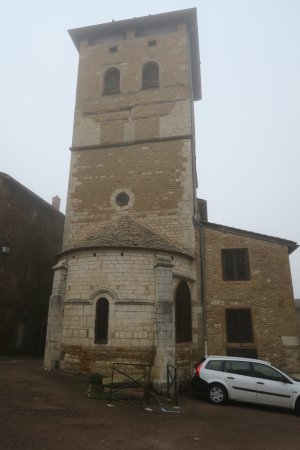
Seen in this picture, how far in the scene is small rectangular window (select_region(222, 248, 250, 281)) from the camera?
44.6ft

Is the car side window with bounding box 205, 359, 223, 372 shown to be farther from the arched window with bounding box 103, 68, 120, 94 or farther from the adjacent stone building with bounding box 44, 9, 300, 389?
the arched window with bounding box 103, 68, 120, 94

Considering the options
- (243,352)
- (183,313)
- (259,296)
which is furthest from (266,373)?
(259,296)

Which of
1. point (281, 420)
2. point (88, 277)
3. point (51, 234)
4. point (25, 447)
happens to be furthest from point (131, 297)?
point (51, 234)

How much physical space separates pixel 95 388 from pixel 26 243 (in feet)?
35.4

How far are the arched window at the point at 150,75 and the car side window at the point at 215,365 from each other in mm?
13842

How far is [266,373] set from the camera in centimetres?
934

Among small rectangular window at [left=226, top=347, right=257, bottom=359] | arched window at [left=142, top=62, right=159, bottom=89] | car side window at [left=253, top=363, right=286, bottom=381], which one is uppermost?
arched window at [left=142, top=62, right=159, bottom=89]

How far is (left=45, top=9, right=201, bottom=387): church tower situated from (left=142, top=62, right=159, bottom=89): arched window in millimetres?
76

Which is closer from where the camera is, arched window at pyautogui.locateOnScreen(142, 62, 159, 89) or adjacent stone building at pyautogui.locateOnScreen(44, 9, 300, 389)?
adjacent stone building at pyautogui.locateOnScreen(44, 9, 300, 389)

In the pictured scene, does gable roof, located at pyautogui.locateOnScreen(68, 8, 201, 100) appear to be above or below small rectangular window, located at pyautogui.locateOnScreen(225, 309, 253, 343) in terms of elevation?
above

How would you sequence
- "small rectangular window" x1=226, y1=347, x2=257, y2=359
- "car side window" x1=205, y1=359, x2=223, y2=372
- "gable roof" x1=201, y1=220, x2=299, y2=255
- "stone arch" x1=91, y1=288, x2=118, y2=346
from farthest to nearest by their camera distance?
"gable roof" x1=201, y1=220, x2=299, y2=255 < "small rectangular window" x1=226, y1=347, x2=257, y2=359 < "stone arch" x1=91, y1=288, x2=118, y2=346 < "car side window" x1=205, y1=359, x2=223, y2=372

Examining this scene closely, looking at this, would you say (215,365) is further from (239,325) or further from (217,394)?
(239,325)

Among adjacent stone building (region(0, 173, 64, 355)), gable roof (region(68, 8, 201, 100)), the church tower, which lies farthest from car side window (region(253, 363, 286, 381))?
gable roof (region(68, 8, 201, 100))

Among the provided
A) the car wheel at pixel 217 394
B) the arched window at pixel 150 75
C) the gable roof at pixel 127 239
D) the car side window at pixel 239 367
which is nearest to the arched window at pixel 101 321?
the gable roof at pixel 127 239
